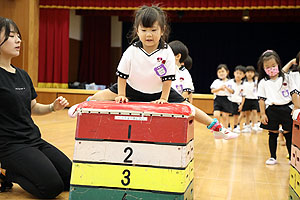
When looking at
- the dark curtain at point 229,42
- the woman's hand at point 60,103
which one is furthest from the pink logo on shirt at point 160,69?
the dark curtain at point 229,42

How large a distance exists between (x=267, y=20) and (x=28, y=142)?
10.4 metres

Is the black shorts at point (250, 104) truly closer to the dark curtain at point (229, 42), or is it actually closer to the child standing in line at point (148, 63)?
the child standing in line at point (148, 63)

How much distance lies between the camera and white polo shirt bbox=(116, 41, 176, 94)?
86.4 inches

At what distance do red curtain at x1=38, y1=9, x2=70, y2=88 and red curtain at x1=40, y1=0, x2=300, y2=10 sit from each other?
0.52 meters

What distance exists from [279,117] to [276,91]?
24cm

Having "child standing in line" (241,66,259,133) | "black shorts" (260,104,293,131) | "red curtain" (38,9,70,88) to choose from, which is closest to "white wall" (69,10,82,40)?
"red curtain" (38,9,70,88)

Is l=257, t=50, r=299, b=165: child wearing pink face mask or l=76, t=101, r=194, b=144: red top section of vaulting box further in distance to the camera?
l=257, t=50, r=299, b=165: child wearing pink face mask

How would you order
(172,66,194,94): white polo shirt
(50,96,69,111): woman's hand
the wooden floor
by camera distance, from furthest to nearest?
(172,66,194,94): white polo shirt → the wooden floor → (50,96,69,111): woman's hand

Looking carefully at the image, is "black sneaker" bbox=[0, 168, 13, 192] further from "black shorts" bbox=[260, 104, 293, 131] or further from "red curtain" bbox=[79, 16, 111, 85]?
"red curtain" bbox=[79, 16, 111, 85]

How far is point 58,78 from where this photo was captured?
9.71 m

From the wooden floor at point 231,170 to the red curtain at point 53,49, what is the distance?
15.7 ft

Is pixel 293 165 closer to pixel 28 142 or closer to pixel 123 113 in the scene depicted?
pixel 123 113

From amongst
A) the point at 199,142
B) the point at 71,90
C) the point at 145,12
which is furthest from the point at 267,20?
the point at 145,12

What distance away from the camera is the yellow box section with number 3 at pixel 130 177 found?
1.73 meters
